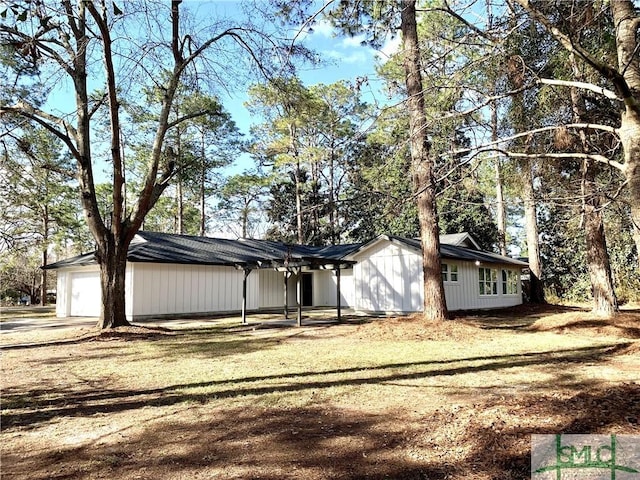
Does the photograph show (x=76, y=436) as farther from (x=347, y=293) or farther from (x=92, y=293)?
(x=347, y=293)

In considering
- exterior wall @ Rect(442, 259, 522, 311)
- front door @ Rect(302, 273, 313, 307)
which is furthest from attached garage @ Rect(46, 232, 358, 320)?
exterior wall @ Rect(442, 259, 522, 311)

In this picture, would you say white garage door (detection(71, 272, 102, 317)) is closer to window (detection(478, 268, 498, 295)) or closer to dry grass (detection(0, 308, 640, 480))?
dry grass (detection(0, 308, 640, 480))

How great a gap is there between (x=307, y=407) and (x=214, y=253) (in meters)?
16.2

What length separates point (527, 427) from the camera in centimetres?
352

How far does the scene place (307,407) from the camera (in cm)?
469

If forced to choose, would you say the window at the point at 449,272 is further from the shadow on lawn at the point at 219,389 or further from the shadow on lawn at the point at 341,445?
the shadow on lawn at the point at 341,445

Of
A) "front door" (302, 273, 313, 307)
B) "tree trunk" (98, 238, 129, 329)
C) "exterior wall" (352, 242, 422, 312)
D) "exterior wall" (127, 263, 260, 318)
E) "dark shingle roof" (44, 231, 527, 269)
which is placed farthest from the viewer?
"front door" (302, 273, 313, 307)

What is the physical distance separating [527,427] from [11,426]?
475 centimetres

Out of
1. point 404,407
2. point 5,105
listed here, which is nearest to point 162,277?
point 5,105

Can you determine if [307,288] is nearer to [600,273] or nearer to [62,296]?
[62,296]

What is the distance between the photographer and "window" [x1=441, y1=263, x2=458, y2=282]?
59.1 ft

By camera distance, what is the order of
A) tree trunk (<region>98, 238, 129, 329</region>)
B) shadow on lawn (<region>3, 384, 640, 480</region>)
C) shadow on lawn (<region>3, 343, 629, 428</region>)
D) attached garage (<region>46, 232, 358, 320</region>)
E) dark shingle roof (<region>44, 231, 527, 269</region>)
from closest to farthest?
shadow on lawn (<region>3, 384, 640, 480</region>), shadow on lawn (<region>3, 343, 629, 428</region>), tree trunk (<region>98, 238, 129, 329</region>), dark shingle roof (<region>44, 231, 527, 269</region>), attached garage (<region>46, 232, 358, 320</region>)

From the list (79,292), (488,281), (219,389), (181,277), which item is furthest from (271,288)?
(219,389)

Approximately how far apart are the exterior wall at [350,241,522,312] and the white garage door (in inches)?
419
